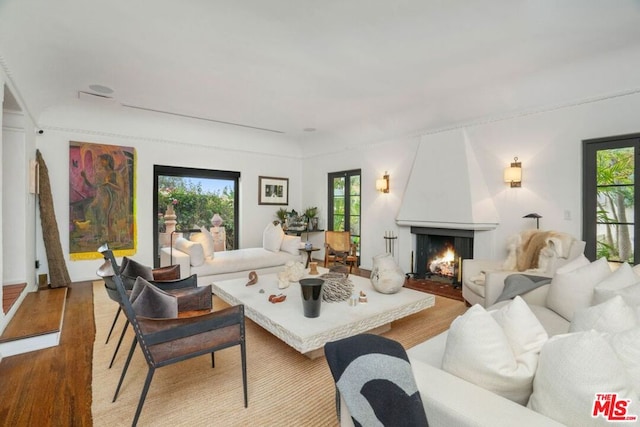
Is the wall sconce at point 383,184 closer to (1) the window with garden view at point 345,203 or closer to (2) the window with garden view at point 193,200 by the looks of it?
(1) the window with garden view at point 345,203

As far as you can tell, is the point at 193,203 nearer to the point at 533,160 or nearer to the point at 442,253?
the point at 442,253

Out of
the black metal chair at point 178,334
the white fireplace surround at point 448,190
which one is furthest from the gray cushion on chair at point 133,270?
the white fireplace surround at point 448,190

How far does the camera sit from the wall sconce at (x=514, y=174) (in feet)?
12.8

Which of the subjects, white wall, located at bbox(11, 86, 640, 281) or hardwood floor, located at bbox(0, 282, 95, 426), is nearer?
hardwood floor, located at bbox(0, 282, 95, 426)

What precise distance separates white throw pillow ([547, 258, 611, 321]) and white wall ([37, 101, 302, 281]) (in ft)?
17.7

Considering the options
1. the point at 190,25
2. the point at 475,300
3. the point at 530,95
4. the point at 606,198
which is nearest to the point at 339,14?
the point at 190,25

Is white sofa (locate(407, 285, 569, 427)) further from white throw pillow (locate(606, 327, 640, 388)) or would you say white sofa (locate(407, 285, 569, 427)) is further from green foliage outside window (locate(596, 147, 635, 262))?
green foliage outside window (locate(596, 147, 635, 262))

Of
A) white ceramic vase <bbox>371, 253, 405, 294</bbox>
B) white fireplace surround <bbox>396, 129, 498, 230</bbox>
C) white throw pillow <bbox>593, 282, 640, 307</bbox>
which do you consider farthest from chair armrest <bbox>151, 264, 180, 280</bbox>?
white fireplace surround <bbox>396, 129, 498, 230</bbox>

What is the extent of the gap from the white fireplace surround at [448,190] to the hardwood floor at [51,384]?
4329mm

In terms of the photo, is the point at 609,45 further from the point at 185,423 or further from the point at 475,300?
the point at 185,423

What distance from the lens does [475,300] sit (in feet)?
10.8

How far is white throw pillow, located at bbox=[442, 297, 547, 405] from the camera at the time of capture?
1.01m

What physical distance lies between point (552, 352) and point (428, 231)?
4092 mm

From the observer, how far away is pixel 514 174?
3918 mm
